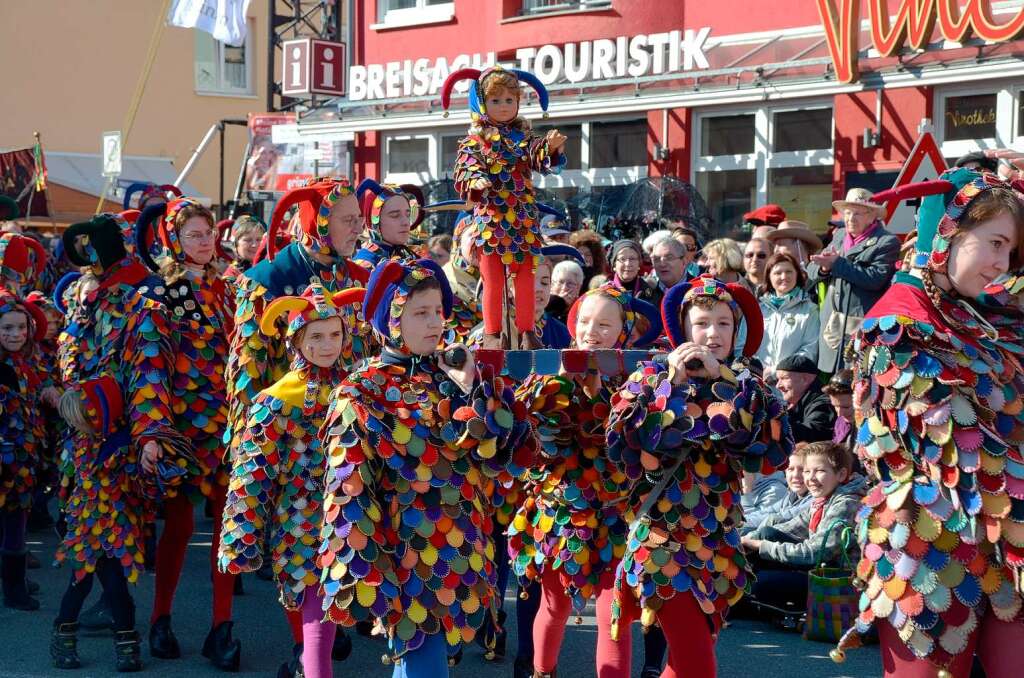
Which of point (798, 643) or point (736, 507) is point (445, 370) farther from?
point (798, 643)

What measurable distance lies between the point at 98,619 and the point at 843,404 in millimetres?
4052

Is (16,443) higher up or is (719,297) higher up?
(719,297)

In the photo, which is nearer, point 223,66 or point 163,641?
point 163,641

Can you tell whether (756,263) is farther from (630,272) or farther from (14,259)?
(14,259)

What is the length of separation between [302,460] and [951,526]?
9.09ft

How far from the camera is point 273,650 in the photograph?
21.1ft

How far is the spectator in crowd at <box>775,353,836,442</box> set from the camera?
24.9 feet

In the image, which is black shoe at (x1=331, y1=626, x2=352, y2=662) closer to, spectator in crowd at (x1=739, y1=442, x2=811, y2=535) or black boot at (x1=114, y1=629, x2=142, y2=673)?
black boot at (x1=114, y1=629, x2=142, y2=673)

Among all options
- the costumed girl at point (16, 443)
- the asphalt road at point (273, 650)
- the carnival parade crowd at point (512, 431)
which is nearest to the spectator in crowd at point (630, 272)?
the carnival parade crowd at point (512, 431)

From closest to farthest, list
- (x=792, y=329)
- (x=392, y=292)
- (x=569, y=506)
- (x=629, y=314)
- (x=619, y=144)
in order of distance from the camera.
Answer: (x=392, y=292) < (x=569, y=506) < (x=629, y=314) < (x=792, y=329) < (x=619, y=144)

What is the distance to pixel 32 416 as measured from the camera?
7.34m

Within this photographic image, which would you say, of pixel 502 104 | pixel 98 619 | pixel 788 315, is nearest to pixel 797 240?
pixel 788 315

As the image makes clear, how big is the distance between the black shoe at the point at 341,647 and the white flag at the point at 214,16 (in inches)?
550

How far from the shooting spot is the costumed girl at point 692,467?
4.46 m
